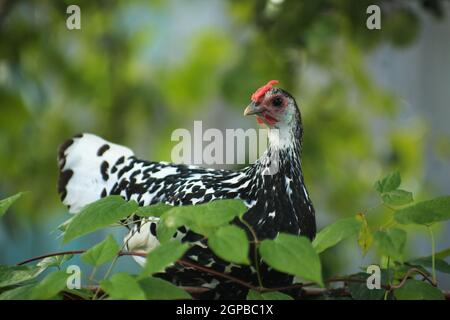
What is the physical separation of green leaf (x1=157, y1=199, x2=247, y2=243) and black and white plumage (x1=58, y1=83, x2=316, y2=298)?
76mm

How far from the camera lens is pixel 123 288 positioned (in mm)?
359

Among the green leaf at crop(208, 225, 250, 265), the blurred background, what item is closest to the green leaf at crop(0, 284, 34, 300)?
the green leaf at crop(208, 225, 250, 265)

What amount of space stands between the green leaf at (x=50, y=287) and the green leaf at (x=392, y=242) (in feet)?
0.62

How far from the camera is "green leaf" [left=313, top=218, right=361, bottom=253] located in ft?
1.27

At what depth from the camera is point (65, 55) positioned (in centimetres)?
112

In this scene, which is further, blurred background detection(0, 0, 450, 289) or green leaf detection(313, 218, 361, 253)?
blurred background detection(0, 0, 450, 289)

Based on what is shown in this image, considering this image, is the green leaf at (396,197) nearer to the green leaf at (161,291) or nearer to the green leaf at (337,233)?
the green leaf at (337,233)

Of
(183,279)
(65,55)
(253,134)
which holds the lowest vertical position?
(183,279)

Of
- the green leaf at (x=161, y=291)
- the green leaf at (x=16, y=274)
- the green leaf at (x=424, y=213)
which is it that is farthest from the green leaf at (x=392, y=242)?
the green leaf at (x=16, y=274)

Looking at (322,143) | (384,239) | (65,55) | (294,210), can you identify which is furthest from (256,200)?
(65,55)

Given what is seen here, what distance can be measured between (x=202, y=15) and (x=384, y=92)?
1.13ft

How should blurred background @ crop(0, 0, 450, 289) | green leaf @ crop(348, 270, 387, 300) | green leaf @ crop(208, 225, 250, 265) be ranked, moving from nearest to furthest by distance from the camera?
1. green leaf @ crop(208, 225, 250, 265)
2. green leaf @ crop(348, 270, 387, 300)
3. blurred background @ crop(0, 0, 450, 289)

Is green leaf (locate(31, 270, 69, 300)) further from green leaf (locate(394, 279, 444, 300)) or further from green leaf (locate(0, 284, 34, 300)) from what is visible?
green leaf (locate(394, 279, 444, 300))

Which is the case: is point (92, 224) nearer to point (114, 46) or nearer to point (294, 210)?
point (294, 210)
